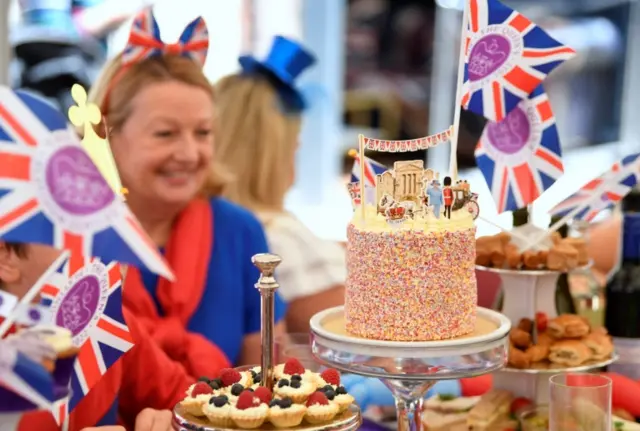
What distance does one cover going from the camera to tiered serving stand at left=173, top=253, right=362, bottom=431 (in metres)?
1.12

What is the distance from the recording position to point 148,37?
74.4 inches

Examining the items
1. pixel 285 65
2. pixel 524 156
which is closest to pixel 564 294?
pixel 524 156

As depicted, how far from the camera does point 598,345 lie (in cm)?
156

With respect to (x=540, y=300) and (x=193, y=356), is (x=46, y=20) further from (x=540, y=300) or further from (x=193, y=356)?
(x=540, y=300)

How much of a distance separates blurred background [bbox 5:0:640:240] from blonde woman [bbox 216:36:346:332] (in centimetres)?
179

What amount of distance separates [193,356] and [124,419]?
0.24m

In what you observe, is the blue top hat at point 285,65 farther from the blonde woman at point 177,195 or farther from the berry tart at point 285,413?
the berry tart at point 285,413

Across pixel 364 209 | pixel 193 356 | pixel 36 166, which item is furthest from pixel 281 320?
pixel 36 166

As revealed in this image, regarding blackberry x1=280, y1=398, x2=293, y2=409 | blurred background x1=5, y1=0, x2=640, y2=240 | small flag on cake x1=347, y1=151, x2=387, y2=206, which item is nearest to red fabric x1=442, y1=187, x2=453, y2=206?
small flag on cake x1=347, y1=151, x2=387, y2=206

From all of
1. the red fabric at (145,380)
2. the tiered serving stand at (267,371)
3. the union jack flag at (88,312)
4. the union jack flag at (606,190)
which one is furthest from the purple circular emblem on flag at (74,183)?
the union jack flag at (606,190)

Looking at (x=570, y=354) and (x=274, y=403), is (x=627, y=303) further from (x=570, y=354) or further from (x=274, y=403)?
(x=274, y=403)

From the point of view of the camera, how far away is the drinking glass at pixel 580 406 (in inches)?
50.1

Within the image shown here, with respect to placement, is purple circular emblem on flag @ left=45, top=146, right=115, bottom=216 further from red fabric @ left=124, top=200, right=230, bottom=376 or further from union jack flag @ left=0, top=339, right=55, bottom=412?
red fabric @ left=124, top=200, right=230, bottom=376

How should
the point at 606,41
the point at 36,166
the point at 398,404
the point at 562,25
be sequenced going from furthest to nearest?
the point at 606,41 < the point at 562,25 < the point at 398,404 < the point at 36,166
